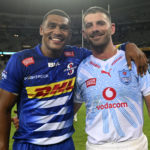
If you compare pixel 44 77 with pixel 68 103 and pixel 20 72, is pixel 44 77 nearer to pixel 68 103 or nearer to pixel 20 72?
pixel 20 72

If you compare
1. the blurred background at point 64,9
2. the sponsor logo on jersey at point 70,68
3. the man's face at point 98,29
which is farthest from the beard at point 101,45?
the blurred background at point 64,9

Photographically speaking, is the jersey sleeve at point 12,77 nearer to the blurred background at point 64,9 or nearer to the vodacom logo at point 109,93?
the vodacom logo at point 109,93

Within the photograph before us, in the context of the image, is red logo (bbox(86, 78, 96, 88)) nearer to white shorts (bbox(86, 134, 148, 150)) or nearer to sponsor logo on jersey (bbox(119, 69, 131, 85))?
sponsor logo on jersey (bbox(119, 69, 131, 85))

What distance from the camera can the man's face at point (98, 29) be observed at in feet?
6.44

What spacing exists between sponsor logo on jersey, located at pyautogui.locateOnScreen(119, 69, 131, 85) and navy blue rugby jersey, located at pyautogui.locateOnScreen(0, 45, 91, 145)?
54 centimetres

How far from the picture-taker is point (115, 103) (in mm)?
1796

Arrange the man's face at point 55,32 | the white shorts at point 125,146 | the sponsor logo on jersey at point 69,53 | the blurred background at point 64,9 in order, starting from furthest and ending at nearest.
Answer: the blurred background at point 64,9 → the sponsor logo on jersey at point 69,53 → the man's face at point 55,32 → the white shorts at point 125,146

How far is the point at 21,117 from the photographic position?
203 centimetres

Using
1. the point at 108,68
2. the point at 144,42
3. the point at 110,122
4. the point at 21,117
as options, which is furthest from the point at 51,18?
the point at 144,42

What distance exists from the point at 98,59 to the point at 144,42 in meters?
23.0

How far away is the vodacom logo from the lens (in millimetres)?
1802

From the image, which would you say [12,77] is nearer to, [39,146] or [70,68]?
[70,68]

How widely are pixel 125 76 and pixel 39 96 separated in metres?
0.81

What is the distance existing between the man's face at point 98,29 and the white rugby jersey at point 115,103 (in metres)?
0.25
